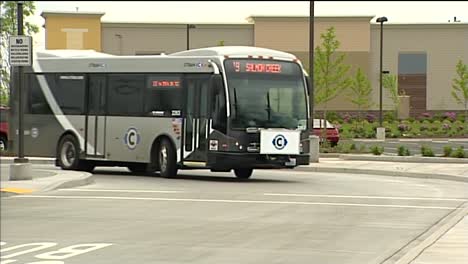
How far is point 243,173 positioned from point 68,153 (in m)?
4.95

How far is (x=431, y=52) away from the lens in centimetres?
5394

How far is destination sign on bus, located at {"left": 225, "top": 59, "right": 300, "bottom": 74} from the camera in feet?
71.2

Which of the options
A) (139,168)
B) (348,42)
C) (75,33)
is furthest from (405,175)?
(348,42)

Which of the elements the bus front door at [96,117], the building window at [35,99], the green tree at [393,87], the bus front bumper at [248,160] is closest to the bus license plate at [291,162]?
the bus front bumper at [248,160]

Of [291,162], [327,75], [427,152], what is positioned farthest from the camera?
[327,75]

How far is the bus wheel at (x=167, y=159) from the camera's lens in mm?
22608

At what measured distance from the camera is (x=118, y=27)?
2174 inches

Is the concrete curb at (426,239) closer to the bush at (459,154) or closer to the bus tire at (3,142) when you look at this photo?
the bush at (459,154)

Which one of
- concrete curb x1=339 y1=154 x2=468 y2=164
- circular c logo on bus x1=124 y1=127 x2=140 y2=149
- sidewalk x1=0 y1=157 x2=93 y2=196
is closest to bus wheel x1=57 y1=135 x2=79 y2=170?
sidewalk x1=0 y1=157 x2=93 y2=196

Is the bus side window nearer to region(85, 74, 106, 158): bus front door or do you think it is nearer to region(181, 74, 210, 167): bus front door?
region(181, 74, 210, 167): bus front door

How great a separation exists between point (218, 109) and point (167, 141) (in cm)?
199

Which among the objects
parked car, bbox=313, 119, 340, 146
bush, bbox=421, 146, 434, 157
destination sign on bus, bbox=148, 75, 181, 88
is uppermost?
destination sign on bus, bbox=148, 75, 181, 88

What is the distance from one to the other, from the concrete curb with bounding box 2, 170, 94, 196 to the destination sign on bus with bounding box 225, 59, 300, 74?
14.3 ft

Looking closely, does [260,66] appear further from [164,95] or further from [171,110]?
[164,95]
